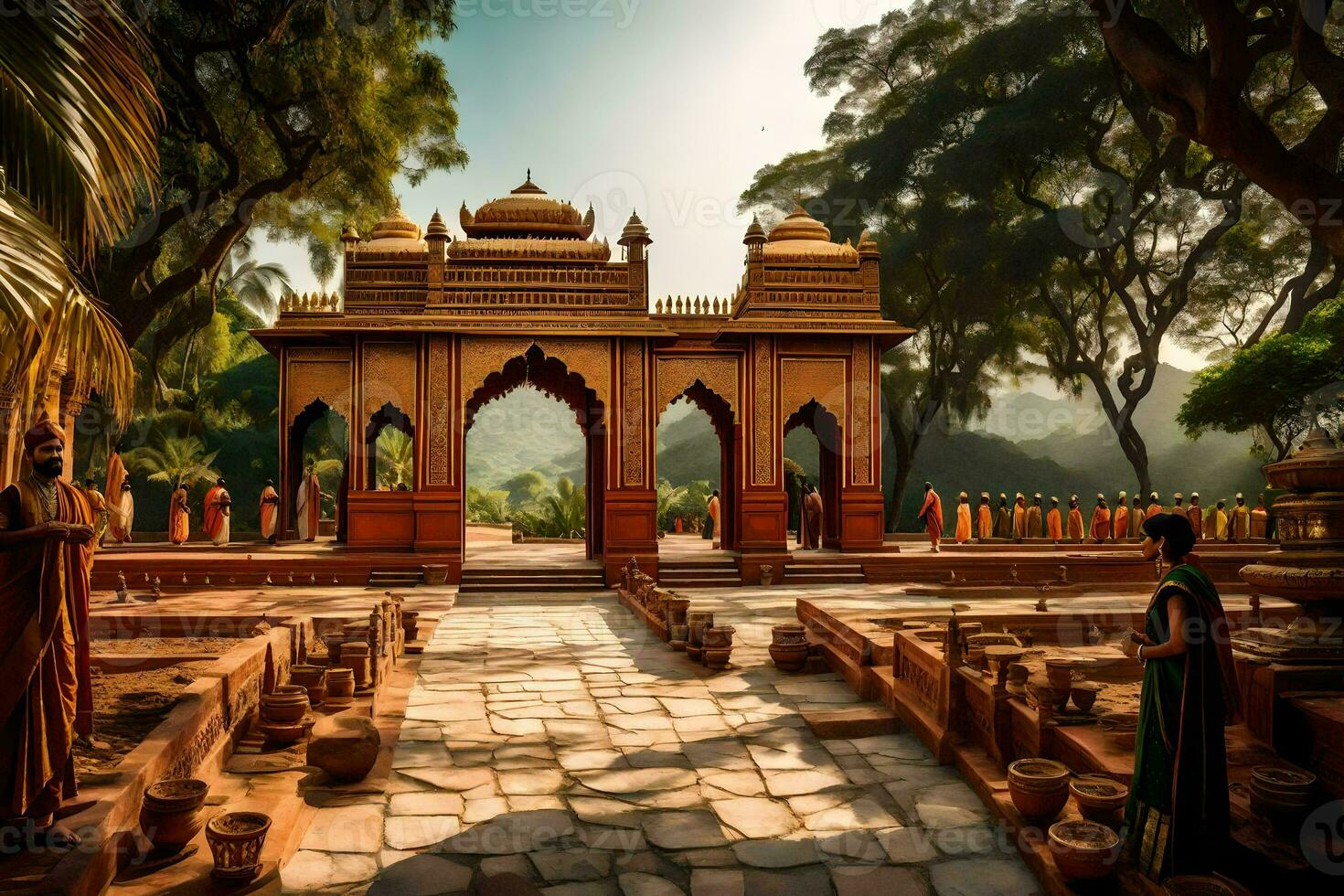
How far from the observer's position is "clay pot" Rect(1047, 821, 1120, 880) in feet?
12.2

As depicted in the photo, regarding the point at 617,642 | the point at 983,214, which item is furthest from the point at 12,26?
the point at 983,214

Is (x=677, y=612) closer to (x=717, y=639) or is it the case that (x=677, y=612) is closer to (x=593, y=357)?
(x=717, y=639)

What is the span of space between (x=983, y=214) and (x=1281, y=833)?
27378 millimetres

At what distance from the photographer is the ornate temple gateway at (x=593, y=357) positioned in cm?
1627

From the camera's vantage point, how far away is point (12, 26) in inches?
144

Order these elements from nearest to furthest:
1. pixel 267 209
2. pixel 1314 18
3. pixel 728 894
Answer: pixel 728 894 < pixel 1314 18 < pixel 267 209

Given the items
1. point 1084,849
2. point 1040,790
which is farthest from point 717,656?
point 1084,849

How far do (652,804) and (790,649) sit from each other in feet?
11.4

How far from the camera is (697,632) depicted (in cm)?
896

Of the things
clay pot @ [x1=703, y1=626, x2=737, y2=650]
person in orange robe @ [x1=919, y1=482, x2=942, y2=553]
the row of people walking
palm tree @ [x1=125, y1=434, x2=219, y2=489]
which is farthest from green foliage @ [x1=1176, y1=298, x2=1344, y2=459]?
palm tree @ [x1=125, y1=434, x2=219, y2=489]

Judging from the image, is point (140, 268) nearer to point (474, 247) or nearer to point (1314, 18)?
point (474, 247)

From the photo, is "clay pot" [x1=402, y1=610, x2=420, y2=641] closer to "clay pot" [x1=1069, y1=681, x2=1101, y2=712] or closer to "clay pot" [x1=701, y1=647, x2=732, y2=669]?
"clay pot" [x1=701, y1=647, x2=732, y2=669]

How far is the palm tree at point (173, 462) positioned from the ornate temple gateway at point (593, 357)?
43.6ft

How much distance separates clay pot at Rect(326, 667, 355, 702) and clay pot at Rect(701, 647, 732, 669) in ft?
10.3
